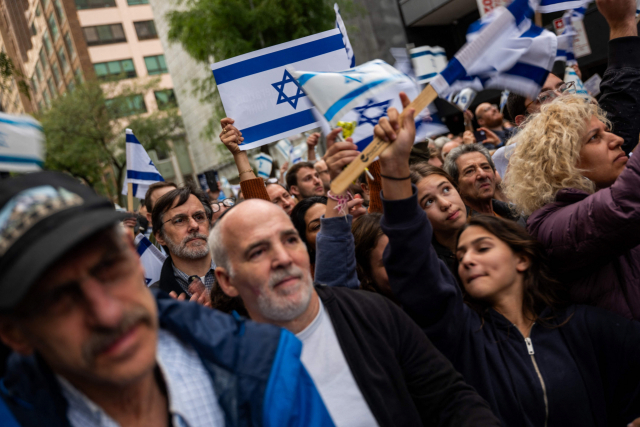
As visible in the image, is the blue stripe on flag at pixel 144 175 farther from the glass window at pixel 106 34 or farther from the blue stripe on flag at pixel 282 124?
the glass window at pixel 106 34

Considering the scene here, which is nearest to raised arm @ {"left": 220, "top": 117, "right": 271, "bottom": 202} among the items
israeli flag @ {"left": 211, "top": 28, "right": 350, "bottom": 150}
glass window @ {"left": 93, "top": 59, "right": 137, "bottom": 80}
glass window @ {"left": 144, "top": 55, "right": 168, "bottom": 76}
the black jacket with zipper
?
israeli flag @ {"left": 211, "top": 28, "right": 350, "bottom": 150}

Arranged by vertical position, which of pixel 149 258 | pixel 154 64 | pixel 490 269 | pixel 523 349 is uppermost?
pixel 154 64

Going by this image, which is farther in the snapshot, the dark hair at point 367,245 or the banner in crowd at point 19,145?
the dark hair at point 367,245

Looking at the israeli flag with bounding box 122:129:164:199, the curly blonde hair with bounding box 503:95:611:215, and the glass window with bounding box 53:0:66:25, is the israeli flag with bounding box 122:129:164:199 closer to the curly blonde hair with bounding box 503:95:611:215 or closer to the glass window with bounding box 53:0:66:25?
the curly blonde hair with bounding box 503:95:611:215

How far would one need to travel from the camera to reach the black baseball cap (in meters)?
0.92

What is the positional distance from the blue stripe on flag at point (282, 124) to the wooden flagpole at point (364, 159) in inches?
74.4

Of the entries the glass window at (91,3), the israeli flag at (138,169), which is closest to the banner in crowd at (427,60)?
the israeli flag at (138,169)

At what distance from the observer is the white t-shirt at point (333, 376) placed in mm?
1717

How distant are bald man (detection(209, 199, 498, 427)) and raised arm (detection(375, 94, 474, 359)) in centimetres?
14

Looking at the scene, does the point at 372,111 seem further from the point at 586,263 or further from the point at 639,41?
the point at 639,41

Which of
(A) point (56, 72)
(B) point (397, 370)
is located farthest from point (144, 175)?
(A) point (56, 72)

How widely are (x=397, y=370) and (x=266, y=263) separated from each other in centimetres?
63

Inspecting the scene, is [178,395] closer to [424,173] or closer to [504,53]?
[504,53]

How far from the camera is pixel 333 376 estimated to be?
1.76 metres
